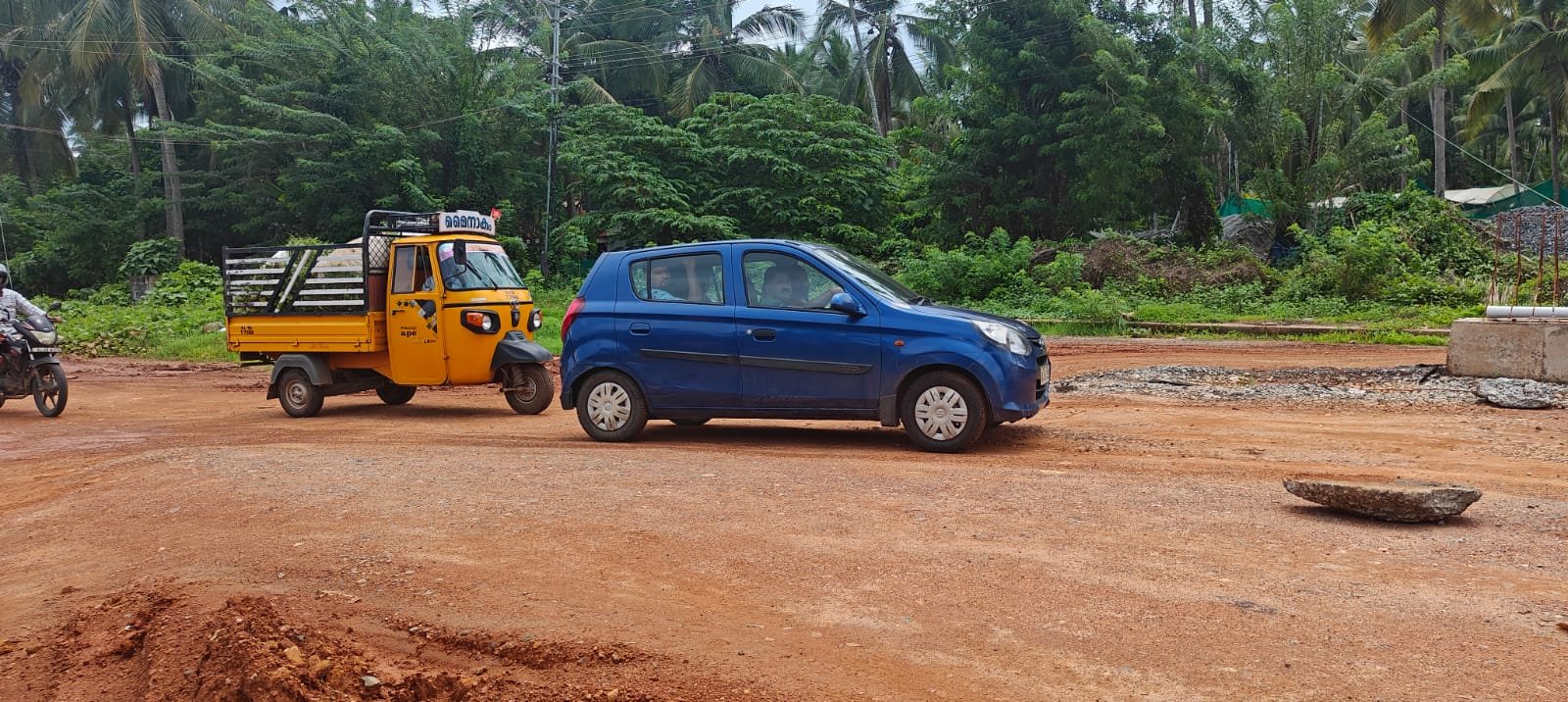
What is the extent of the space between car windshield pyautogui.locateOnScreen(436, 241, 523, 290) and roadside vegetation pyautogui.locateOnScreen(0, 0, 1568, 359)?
12.2 metres

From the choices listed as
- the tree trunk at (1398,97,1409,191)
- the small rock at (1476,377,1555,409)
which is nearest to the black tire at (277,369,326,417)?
the small rock at (1476,377,1555,409)

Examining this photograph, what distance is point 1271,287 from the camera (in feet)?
75.7

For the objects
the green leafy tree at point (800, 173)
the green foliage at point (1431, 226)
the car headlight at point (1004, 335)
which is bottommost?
the car headlight at point (1004, 335)

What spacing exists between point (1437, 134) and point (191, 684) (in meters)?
37.1

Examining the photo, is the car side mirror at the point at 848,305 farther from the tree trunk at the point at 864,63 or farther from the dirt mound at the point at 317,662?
the tree trunk at the point at 864,63

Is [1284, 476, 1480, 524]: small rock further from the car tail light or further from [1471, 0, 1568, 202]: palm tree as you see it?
[1471, 0, 1568, 202]: palm tree

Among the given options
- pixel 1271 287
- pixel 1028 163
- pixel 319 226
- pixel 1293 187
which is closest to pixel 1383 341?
pixel 1271 287

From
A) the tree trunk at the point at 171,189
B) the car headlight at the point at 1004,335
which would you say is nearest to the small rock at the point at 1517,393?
the car headlight at the point at 1004,335

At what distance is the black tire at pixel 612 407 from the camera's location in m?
9.09

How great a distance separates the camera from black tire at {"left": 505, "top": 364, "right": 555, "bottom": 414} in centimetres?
1226

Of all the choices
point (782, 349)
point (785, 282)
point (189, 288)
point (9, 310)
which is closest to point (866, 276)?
point (785, 282)

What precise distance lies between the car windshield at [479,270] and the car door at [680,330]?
3542 mm

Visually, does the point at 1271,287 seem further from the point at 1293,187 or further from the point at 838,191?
the point at 838,191

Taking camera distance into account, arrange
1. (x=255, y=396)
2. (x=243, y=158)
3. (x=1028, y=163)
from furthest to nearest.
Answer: (x=243, y=158) < (x=1028, y=163) < (x=255, y=396)
